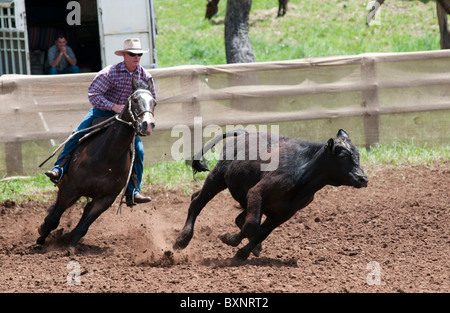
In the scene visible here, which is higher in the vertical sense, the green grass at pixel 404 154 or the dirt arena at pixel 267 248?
the green grass at pixel 404 154

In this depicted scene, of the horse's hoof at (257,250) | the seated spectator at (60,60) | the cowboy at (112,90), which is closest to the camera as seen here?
the horse's hoof at (257,250)

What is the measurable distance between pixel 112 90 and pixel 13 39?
698 cm

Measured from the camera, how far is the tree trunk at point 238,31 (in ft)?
50.9

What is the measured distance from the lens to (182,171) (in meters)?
10.7

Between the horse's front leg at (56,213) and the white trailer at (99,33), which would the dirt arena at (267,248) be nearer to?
the horse's front leg at (56,213)

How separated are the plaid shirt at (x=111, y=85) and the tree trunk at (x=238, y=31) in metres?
8.11

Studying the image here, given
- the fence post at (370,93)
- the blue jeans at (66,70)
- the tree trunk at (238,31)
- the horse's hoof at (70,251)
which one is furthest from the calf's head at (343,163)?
the tree trunk at (238,31)

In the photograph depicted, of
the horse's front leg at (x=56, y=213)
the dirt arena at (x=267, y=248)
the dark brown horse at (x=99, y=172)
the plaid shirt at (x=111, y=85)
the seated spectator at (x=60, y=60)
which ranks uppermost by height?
the seated spectator at (x=60, y=60)

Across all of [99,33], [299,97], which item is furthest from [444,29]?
[99,33]

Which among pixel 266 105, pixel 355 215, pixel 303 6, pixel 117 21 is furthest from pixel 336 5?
pixel 355 215

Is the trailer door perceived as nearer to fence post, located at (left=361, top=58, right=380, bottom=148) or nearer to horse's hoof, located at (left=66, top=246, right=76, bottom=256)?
fence post, located at (left=361, top=58, right=380, bottom=148)

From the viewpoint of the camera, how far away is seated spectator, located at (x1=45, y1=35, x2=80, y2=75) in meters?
14.4

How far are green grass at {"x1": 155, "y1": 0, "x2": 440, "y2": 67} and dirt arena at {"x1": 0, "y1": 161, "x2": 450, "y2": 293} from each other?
9130 millimetres

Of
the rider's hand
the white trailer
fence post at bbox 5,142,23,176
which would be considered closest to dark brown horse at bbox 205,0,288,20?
the white trailer
